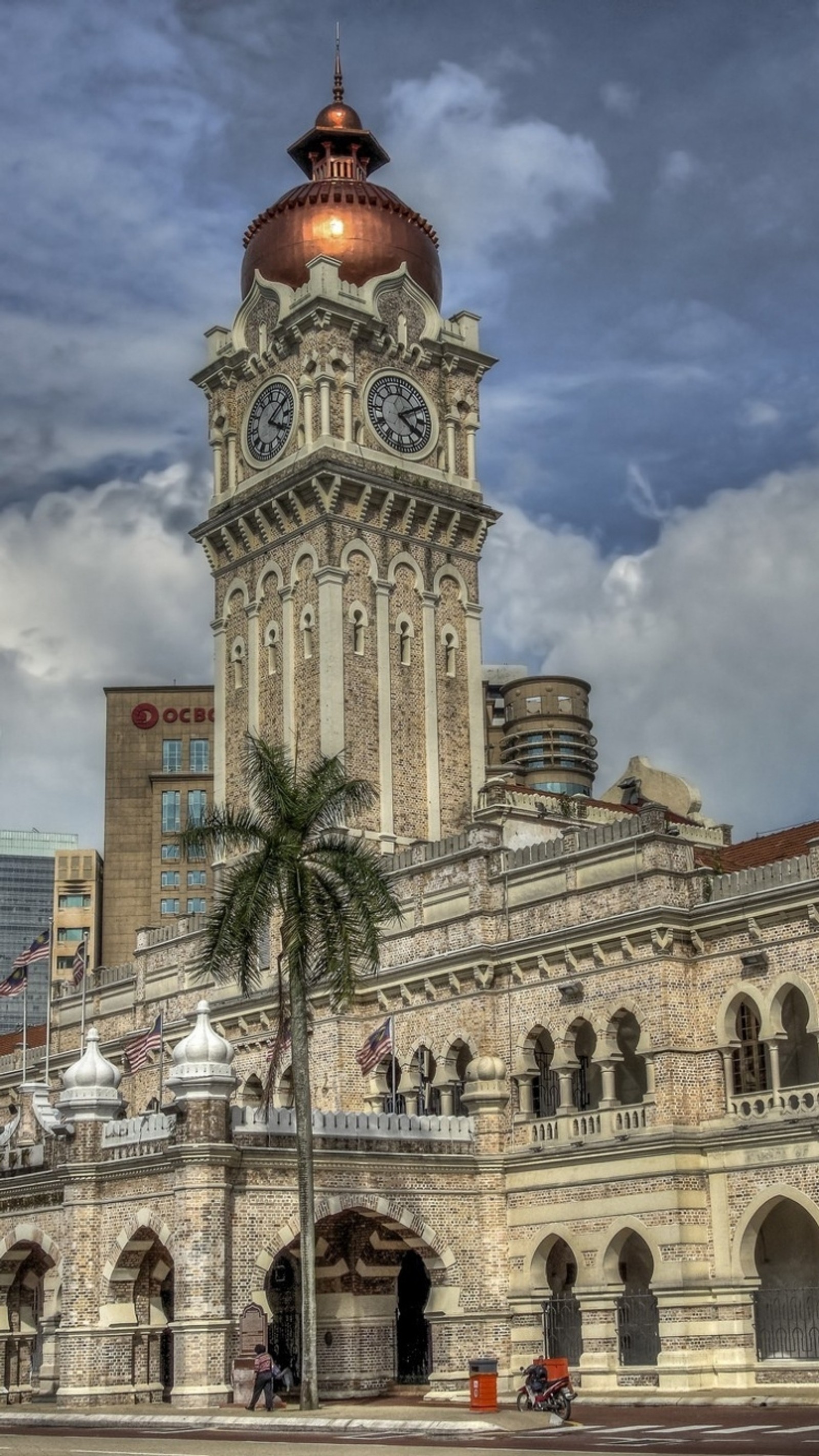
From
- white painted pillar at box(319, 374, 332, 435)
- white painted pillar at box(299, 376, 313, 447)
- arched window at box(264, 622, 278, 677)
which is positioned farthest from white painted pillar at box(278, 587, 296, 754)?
white painted pillar at box(319, 374, 332, 435)

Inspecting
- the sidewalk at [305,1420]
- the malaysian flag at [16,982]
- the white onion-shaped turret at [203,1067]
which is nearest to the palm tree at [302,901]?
the white onion-shaped turret at [203,1067]

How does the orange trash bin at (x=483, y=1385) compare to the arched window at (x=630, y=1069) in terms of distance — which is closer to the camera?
the orange trash bin at (x=483, y=1385)

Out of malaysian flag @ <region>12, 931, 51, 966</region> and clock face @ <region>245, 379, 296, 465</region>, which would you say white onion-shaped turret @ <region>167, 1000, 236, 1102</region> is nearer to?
malaysian flag @ <region>12, 931, 51, 966</region>

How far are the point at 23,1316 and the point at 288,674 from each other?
20.0 meters

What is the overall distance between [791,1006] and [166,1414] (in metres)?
15.7

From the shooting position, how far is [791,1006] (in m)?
42.0

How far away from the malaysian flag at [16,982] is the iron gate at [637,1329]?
904 inches

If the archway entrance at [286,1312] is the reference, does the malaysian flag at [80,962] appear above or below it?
above

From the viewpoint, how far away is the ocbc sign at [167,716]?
126625mm

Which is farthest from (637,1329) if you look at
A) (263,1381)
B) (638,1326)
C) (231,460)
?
(231,460)

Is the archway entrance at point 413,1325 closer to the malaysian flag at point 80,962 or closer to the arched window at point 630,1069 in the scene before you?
the arched window at point 630,1069

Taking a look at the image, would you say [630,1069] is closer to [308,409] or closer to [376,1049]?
[376,1049]

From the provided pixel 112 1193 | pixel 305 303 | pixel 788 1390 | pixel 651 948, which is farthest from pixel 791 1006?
pixel 305 303

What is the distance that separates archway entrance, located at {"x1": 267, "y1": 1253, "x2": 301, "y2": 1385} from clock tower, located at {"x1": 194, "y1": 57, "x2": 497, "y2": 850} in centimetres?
1435
